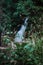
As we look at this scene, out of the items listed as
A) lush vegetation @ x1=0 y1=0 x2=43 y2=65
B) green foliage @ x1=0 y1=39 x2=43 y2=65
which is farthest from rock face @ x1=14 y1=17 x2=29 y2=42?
green foliage @ x1=0 y1=39 x2=43 y2=65

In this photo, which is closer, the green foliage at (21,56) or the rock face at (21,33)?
the green foliage at (21,56)

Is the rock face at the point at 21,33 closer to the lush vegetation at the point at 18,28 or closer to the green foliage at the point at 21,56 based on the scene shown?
the lush vegetation at the point at 18,28

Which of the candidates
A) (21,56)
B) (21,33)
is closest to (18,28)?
(21,33)

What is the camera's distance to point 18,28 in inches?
318

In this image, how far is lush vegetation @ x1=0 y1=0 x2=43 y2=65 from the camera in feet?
17.3

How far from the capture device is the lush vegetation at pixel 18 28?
5262 millimetres

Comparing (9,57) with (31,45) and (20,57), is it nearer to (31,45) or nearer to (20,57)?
(20,57)

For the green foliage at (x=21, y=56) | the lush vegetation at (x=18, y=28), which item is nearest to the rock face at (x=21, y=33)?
the lush vegetation at (x=18, y=28)

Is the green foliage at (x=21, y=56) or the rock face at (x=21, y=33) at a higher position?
the green foliage at (x=21, y=56)

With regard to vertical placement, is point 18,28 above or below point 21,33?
below

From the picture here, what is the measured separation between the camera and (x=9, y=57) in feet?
17.3

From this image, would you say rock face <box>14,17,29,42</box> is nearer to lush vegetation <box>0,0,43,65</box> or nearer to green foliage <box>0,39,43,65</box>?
lush vegetation <box>0,0,43,65</box>

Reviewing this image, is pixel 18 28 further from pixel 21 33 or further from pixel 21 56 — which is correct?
pixel 21 56

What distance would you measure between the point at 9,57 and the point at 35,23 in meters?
2.88
